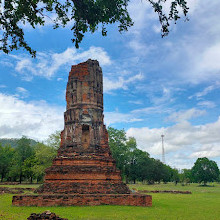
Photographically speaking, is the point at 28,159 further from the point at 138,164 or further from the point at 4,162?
the point at 138,164

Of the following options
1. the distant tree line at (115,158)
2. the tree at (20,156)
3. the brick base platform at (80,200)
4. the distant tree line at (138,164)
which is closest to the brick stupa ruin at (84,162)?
the brick base platform at (80,200)

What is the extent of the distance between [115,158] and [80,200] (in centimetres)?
3041

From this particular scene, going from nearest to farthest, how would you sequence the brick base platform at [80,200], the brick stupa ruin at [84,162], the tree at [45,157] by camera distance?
the brick base platform at [80,200], the brick stupa ruin at [84,162], the tree at [45,157]

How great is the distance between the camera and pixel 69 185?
13.5 metres

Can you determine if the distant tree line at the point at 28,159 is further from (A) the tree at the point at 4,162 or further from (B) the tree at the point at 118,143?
(B) the tree at the point at 118,143

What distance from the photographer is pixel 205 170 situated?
56.4 m

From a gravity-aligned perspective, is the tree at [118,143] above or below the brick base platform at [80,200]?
above

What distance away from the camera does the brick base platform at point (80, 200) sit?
1160 cm

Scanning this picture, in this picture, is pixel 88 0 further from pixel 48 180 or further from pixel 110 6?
pixel 48 180

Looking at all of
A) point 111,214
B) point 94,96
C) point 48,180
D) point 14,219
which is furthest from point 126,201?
point 94,96

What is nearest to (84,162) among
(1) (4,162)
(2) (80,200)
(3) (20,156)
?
(2) (80,200)

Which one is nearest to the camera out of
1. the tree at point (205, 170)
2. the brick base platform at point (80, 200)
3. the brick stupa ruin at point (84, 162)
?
the brick base platform at point (80, 200)

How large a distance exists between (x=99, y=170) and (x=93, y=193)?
1.37m

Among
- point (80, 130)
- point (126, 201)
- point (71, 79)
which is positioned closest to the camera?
point (126, 201)
